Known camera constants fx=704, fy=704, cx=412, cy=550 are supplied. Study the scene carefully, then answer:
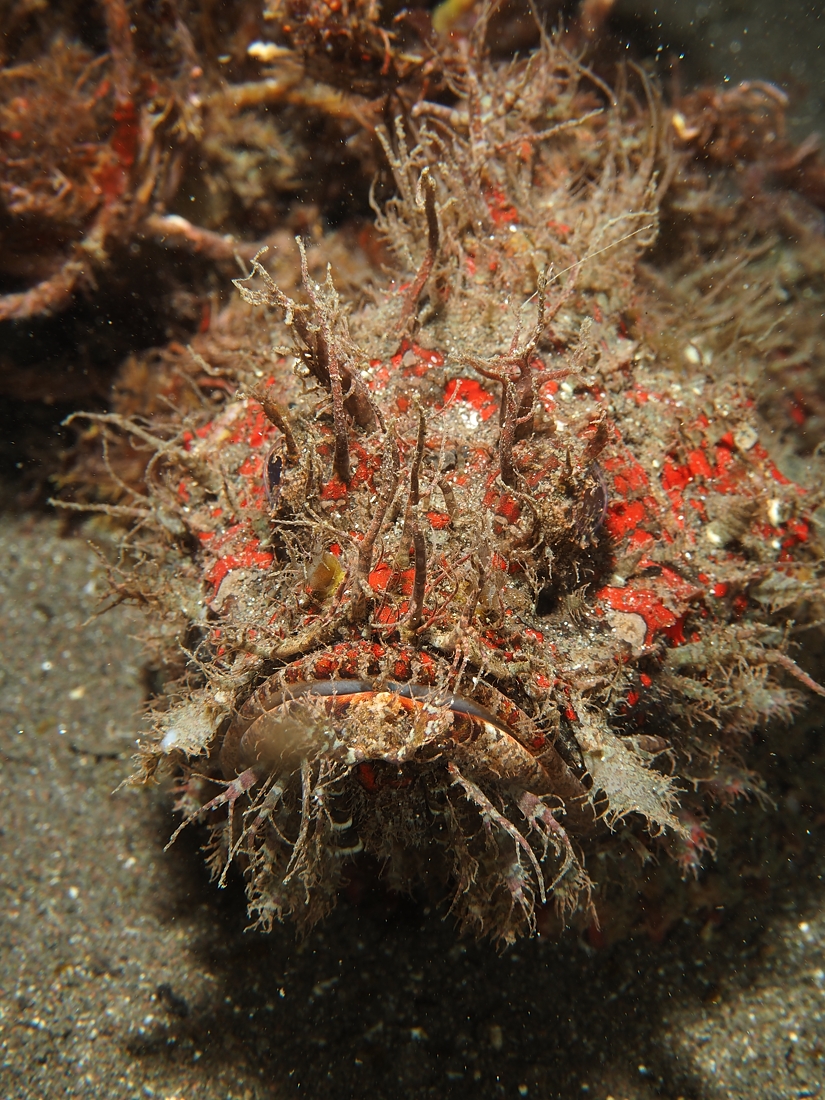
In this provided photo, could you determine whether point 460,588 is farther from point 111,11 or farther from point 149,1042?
point 111,11

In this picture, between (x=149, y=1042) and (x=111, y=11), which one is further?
(x=111, y=11)

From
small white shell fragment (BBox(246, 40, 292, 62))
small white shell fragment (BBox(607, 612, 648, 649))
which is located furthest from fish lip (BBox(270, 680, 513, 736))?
small white shell fragment (BBox(246, 40, 292, 62))

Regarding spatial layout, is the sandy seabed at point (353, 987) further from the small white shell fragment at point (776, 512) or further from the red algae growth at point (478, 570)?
the small white shell fragment at point (776, 512)

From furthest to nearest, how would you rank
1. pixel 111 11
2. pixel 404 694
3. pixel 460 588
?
pixel 111 11 < pixel 460 588 < pixel 404 694

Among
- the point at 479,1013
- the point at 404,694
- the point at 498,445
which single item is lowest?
the point at 479,1013

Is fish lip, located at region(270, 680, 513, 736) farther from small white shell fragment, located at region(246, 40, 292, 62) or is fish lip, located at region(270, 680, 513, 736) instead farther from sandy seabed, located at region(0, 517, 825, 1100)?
small white shell fragment, located at region(246, 40, 292, 62)

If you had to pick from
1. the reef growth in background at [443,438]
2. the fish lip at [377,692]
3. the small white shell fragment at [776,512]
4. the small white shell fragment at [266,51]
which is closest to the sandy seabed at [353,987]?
the reef growth in background at [443,438]

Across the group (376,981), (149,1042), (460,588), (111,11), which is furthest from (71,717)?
(111,11)
